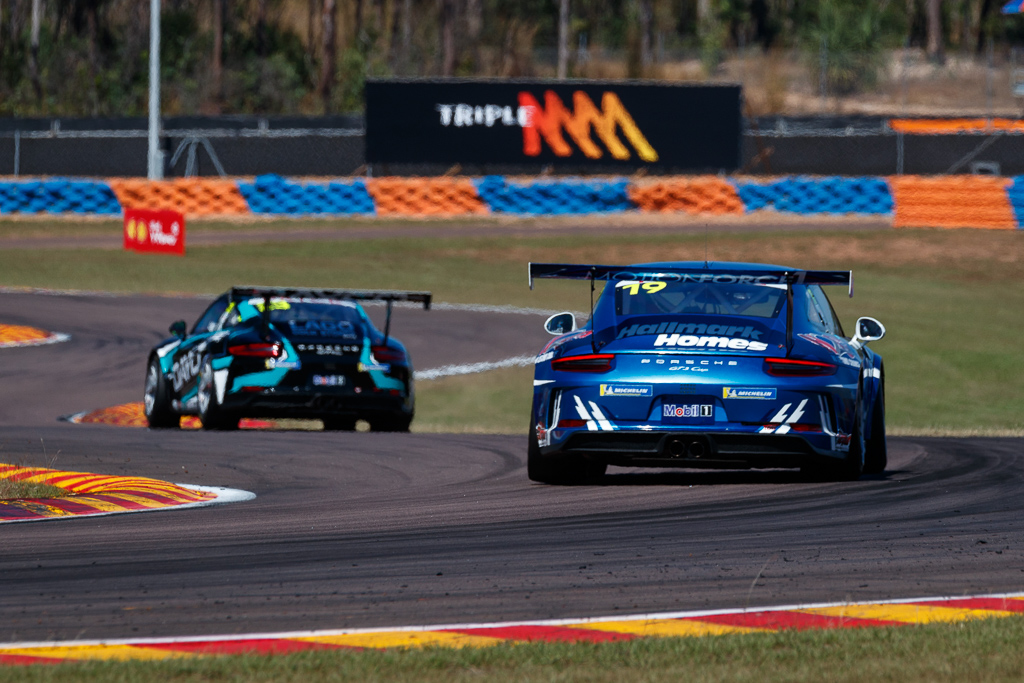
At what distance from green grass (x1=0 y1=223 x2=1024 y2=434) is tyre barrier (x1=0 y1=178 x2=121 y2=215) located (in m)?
0.65

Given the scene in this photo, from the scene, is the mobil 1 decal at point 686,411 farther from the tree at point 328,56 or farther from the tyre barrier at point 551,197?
the tree at point 328,56

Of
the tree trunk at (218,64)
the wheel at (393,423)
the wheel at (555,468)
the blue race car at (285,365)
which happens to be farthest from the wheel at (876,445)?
the tree trunk at (218,64)

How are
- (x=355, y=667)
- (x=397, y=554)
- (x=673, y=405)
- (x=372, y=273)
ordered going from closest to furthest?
1. (x=355, y=667)
2. (x=397, y=554)
3. (x=673, y=405)
4. (x=372, y=273)

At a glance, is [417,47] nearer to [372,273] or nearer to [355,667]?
[372,273]

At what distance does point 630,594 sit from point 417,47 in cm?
7013

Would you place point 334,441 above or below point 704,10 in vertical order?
below

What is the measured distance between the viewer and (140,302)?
24.9m

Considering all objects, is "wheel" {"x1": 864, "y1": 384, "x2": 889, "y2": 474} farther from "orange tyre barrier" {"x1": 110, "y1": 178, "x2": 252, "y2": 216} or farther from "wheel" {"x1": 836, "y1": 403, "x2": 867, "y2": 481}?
"orange tyre barrier" {"x1": 110, "y1": 178, "x2": 252, "y2": 216}

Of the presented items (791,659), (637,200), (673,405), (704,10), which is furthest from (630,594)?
(704,10)

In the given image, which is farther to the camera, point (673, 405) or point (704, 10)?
point (704, 10)

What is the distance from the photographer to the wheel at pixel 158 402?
1462cm

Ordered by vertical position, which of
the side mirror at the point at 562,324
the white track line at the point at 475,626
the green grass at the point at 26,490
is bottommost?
the green grass at the point at 26,490

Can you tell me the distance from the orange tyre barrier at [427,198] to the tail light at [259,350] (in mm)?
25186

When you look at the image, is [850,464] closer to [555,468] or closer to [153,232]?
[555,468]
